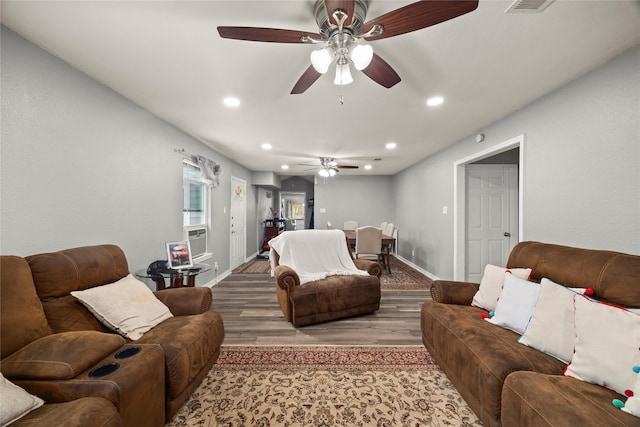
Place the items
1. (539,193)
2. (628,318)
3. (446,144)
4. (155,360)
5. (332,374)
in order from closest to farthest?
(628,318)
(155,360)
(332,374)
(539,193)
(446,144)

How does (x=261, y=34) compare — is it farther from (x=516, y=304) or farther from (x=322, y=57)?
(x=516, y=304)

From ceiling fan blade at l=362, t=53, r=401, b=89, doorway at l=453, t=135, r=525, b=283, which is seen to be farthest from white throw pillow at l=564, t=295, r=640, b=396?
doorway at l=453, t=135, r=525, b=283

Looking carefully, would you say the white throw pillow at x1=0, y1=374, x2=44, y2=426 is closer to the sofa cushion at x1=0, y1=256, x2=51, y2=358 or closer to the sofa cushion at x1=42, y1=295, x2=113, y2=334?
the sofa cushion at x1=0, y1=256, x2=51, y2=358

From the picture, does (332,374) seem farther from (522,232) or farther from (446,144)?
(446,144)

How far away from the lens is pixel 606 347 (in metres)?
1.22

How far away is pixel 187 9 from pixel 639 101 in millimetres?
2936

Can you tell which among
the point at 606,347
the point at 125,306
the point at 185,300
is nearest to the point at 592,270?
the point at 606,347

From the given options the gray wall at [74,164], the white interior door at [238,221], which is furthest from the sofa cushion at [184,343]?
the white interior door at [238,221]

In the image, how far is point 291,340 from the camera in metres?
2.50

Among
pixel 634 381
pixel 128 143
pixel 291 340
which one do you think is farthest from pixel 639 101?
pixel 128 143

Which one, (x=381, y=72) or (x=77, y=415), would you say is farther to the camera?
(x=381, y=72)

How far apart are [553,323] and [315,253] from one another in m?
2.46

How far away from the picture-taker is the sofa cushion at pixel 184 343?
1.49m

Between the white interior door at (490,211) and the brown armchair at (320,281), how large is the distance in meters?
2.01
